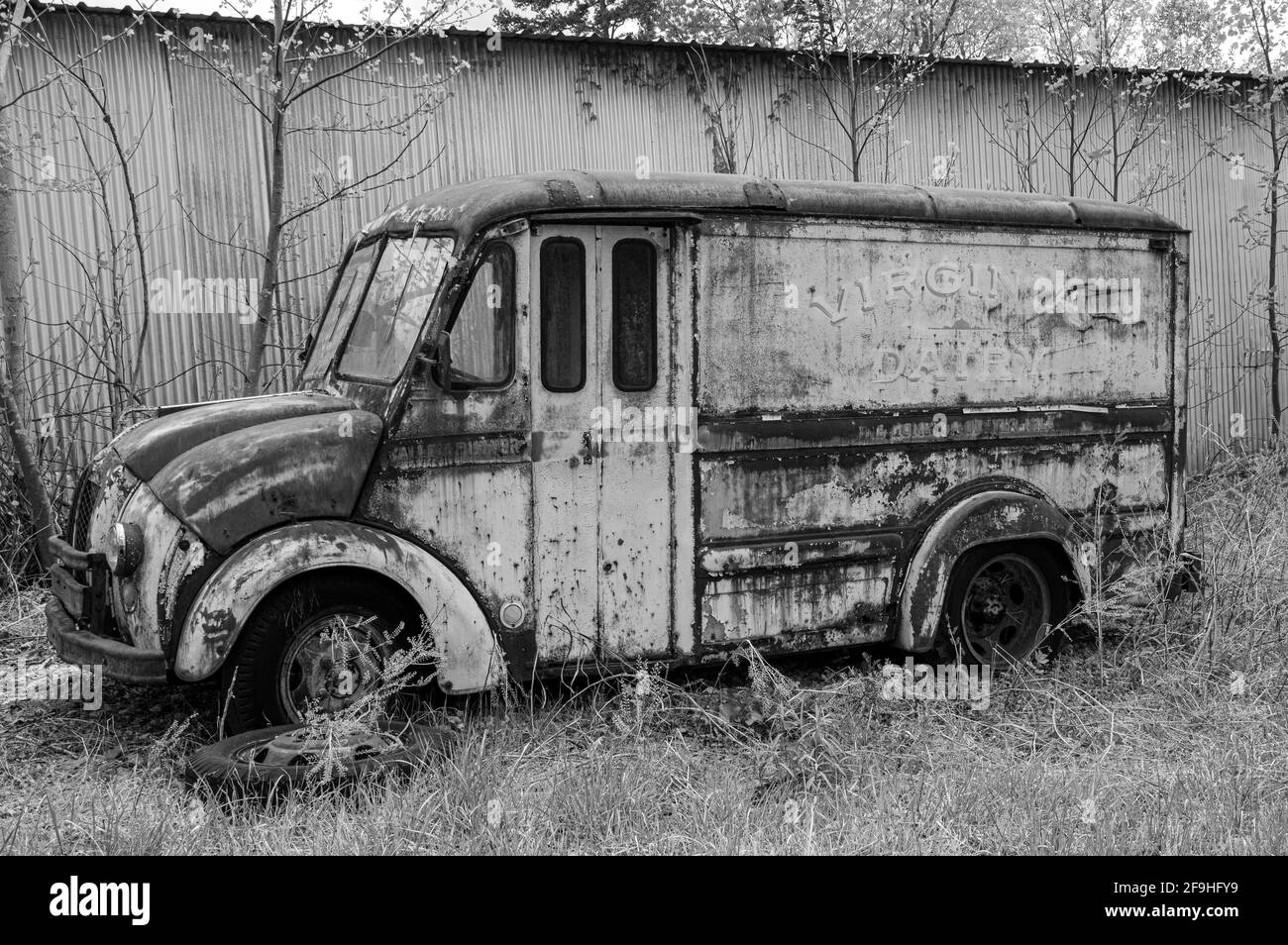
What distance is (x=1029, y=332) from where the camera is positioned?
649 cm

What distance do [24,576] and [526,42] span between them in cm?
554

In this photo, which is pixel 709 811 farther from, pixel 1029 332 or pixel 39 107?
pixel 39 107

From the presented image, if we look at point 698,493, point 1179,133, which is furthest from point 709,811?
point 1179,133

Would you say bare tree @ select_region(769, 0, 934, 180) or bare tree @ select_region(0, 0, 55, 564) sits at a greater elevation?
bare tree @ select_region(769, 0, 934, 180)

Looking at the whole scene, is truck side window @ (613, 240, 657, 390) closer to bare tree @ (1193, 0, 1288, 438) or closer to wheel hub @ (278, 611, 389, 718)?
wheel hub @ (278, 611, 389, 718)

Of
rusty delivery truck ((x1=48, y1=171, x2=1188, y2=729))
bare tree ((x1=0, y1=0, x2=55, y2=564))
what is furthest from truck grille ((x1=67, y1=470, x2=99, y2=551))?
bare tree ((x1=0, y1=0, x2=55, y2=564))

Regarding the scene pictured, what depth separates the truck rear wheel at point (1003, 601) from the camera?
628cm

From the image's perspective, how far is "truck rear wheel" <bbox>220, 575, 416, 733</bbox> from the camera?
4867 millimetres

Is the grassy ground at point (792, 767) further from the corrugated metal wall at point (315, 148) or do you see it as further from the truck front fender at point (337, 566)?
the corrugated metal wall at point (315, 148)

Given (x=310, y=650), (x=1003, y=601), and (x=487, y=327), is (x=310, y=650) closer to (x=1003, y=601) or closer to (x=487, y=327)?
(x=487, y=327)

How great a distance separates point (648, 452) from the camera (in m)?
5.54

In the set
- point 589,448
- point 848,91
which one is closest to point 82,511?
point 589,448

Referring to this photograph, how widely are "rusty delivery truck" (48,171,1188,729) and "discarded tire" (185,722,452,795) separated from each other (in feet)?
1.00

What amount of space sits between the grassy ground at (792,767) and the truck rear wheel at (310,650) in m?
0.38
